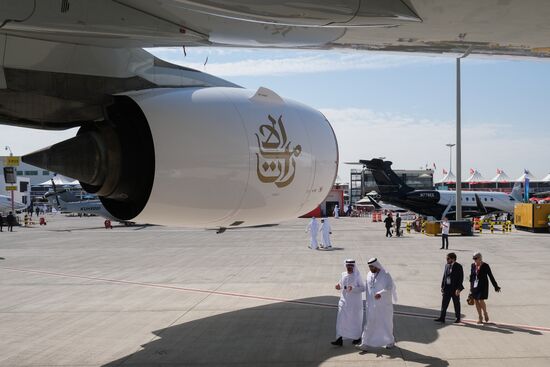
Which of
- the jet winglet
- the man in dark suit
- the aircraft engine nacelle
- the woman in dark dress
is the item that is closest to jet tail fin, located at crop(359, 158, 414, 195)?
the woman in dark dress

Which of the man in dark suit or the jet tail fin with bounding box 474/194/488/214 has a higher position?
the jet tail fin with bounding box 474/194/488/214

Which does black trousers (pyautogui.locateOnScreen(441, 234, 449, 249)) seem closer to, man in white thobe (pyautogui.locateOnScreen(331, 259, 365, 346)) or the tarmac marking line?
the tarmac marking line

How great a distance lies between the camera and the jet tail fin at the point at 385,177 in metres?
37.8

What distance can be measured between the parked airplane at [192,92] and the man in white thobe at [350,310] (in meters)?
1.51

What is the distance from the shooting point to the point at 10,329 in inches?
370

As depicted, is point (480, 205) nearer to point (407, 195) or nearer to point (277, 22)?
point (407, 195)

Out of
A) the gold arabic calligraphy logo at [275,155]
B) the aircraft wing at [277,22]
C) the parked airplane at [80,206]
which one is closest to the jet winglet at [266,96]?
the gold arabic calligraphy logo at [275,155]

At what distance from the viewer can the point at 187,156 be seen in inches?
240

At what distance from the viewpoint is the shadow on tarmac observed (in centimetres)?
729

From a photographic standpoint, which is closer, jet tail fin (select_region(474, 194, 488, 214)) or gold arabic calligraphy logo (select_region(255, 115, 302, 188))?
gold arabic calligraphy logo (select_region(255, 115, 302, 188))

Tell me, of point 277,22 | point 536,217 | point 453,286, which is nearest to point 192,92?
point 277,22

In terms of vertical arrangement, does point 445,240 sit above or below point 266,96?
below

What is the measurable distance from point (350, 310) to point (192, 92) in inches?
164

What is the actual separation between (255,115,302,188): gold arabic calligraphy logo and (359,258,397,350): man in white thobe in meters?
2.24
